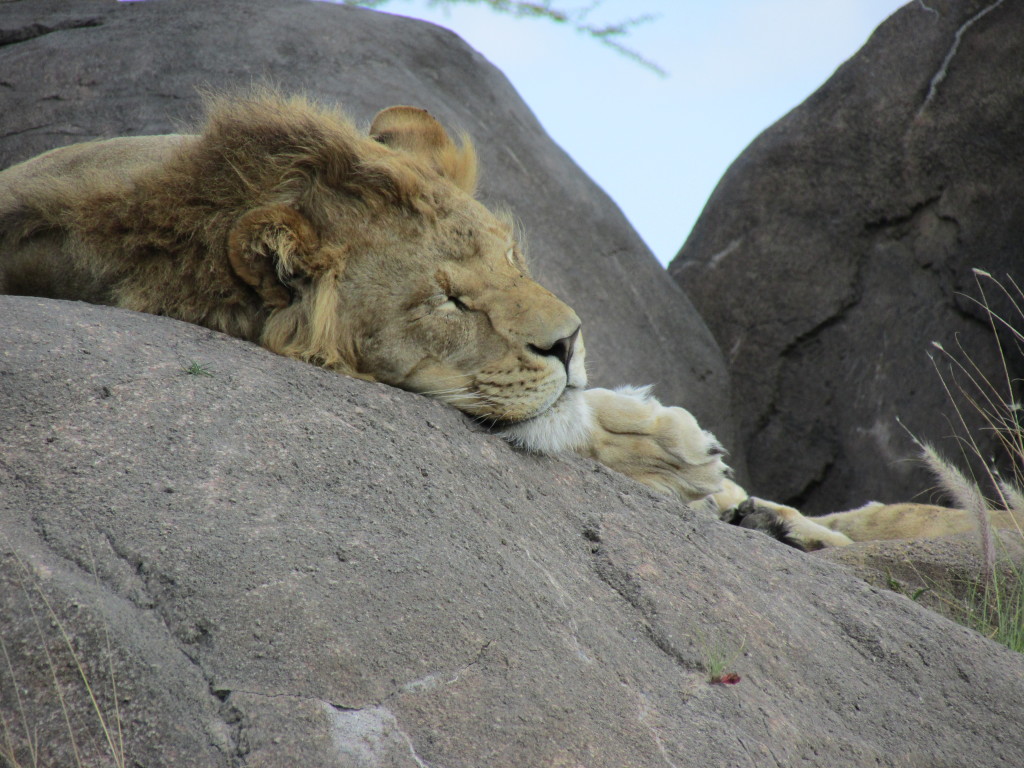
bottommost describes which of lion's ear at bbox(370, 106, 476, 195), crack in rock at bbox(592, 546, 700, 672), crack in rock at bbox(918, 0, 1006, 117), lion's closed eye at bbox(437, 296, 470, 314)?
crack in rock at bbox(592, 546, 700, 672)

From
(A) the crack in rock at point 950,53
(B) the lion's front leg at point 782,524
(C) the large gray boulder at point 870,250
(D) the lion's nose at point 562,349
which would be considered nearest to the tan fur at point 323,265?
(D) the lion's nose at point 562,349

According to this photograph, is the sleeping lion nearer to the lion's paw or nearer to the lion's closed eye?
the lion's closed eye

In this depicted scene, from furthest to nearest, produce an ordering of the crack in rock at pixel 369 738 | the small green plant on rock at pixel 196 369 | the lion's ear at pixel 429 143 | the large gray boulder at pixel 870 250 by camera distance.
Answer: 1. the large gray boulder at pixel 870 250
2. the lion's ear at pixel 429 143
3. the small green plant on rock at pixel 196 369
4. the crack in rock at pixel 369 738

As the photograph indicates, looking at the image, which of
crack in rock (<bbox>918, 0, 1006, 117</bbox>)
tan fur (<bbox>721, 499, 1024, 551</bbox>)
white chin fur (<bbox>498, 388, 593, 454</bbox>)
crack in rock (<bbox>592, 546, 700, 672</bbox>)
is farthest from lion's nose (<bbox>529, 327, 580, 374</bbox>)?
crack in rock (<bbox>918, 0, 1006, 117</bbox>)

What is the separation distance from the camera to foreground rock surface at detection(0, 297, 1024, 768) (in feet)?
5.54

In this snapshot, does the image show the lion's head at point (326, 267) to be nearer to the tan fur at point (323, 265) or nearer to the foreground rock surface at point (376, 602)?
the tan fur at point (323, 265)

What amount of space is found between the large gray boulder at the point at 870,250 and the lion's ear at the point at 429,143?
305 centimetres

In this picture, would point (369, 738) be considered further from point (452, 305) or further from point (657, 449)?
point (657, 449)

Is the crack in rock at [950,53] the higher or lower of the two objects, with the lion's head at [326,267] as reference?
higher

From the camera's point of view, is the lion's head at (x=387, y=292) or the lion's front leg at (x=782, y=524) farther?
the lion's front leg at (x=782, y=524)

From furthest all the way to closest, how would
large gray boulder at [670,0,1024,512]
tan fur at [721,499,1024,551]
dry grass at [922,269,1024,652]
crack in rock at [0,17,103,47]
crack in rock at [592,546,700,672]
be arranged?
1. crack in rock at [0,17,103,47]
2. large gray boulder at [670,0,1024,512]
3. tan fur at [721,499,1024,551]
4. dry grass at [922,269,1024,652]
5. crack in rock at [592,546,700,672]

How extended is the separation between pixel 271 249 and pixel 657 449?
1439mm

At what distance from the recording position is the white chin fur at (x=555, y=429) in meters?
2.88

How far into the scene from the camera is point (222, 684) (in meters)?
1.71
